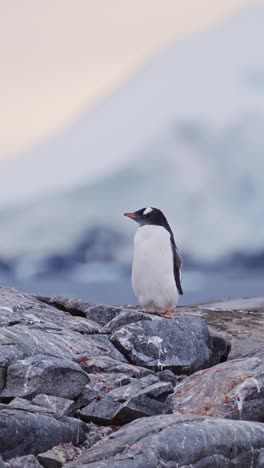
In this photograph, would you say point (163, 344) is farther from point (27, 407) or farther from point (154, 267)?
point (27, 407)

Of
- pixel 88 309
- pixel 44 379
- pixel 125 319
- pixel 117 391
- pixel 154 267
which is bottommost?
pixel 117 391

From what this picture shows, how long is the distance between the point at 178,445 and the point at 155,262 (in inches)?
241

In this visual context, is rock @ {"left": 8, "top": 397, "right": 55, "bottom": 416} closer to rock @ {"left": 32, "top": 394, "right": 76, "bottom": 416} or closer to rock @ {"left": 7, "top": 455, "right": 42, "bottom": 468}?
rock @ {"left": 32, "top": 394, "right": 76, "bottom": 416}

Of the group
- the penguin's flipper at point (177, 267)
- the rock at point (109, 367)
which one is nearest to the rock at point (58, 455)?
the rock at point (109, 367)

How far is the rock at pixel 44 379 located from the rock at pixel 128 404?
0.32m

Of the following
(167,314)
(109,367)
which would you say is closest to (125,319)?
(167,314)

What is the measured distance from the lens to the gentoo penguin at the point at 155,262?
14859mm

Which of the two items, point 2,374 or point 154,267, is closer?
point 2,374

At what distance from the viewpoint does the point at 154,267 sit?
48.9ft

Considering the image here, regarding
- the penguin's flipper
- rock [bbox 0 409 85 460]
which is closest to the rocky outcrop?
rock [bbox 0 409 85 460]

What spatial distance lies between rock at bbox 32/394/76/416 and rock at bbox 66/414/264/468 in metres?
0.99

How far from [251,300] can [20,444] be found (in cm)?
1498

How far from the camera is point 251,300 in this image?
2377 centimetres

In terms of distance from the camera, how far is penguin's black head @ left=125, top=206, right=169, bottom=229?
49.6ft
